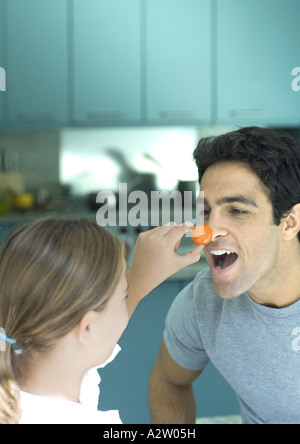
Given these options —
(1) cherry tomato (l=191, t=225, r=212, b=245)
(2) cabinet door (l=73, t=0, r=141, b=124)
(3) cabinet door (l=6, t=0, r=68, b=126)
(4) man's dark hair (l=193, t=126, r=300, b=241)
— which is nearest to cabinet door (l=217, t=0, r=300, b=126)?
(2) cabinet door (l=73, t=0, r=141, b=124)

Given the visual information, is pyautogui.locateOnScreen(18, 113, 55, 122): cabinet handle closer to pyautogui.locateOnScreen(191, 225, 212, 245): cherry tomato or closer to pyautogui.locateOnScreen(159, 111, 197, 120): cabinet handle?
pyautogui.locateOnScreen(159, 111, 197, 120): cabinet handle

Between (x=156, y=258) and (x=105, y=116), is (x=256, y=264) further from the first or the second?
(x=105, y=116)

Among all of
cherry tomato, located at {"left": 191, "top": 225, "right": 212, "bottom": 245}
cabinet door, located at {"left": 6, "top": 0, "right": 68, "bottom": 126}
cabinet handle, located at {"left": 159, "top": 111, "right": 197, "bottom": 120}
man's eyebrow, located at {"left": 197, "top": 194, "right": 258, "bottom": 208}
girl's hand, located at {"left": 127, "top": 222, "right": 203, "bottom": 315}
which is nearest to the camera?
girl's hand, located at {"left": 127, "top": 222, "right": 203, "bottom": 315}

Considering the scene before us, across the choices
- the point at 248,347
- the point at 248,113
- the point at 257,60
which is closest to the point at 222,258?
the point at 248,347

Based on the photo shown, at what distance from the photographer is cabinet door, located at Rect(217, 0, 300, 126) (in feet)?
13.6

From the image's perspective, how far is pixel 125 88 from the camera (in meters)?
3.96

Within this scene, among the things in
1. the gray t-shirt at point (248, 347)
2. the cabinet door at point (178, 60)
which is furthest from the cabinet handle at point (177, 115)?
the gray t-shirt at point (248, 347)

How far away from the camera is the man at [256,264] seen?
4.72ft

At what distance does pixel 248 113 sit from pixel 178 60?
22.2 inches

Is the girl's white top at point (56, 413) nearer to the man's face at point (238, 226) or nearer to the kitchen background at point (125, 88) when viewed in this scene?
the man's face at point (238, 226)

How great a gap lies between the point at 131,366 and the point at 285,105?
2.09 m

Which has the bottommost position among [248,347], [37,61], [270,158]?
[248,347]

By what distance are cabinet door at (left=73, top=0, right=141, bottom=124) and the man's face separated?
2535 mm
